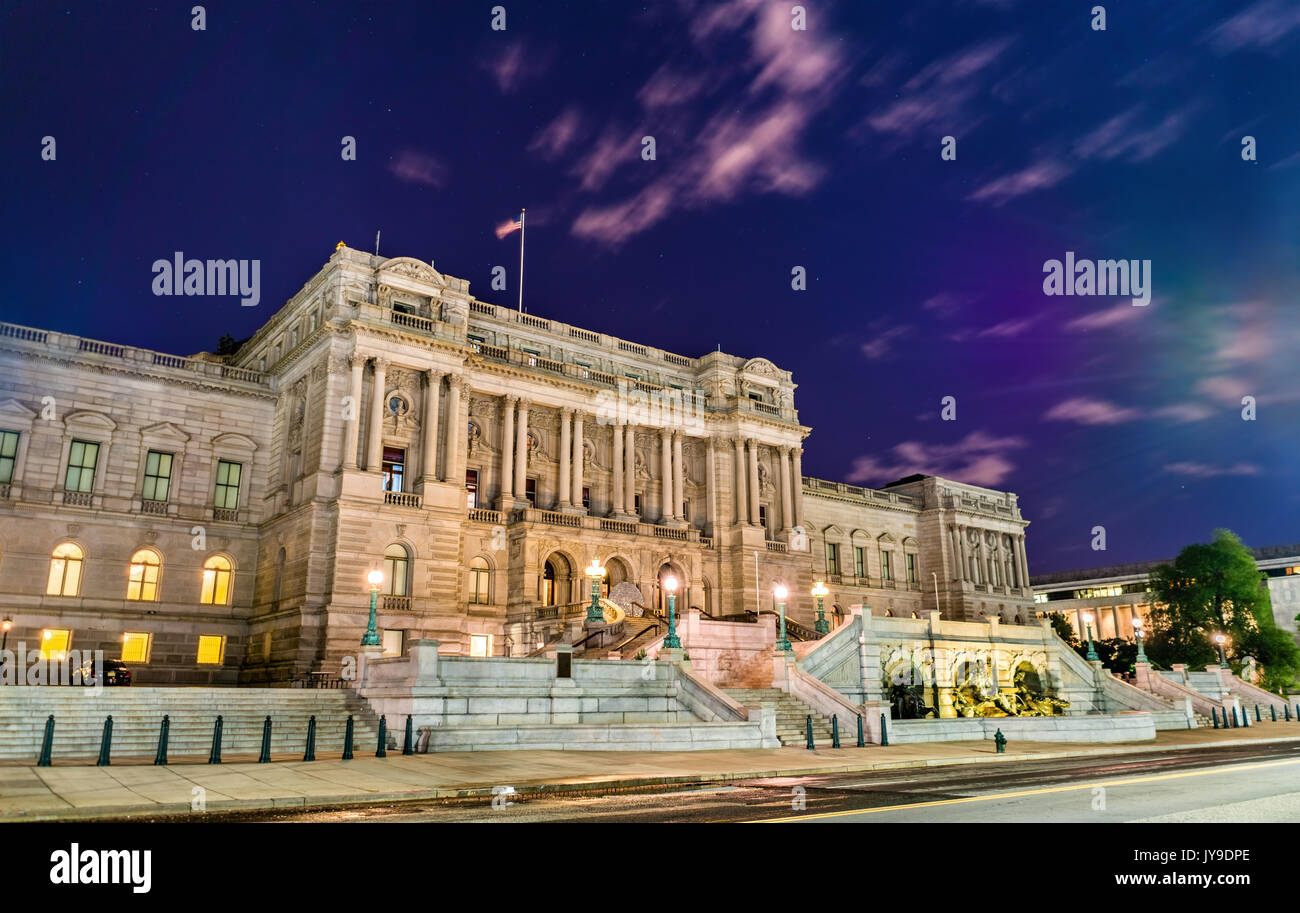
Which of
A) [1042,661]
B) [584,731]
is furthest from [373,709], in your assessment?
[1042,661]

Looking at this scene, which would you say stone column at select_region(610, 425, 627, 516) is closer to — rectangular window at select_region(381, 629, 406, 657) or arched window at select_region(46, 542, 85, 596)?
rectangular window at select_region(381, 629, 406, 657)

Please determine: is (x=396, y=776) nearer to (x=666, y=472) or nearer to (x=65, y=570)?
(x=65, y=570)

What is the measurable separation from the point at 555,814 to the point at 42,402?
40.0 metres

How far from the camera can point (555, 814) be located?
41.2 feet

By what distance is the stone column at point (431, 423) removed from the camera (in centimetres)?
4422

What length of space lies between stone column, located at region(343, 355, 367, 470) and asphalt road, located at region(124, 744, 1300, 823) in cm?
2906

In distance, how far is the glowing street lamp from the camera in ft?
195

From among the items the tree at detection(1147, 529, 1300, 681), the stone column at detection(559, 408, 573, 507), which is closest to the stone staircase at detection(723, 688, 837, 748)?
the stone column at detection(559, 408, 573, 507)

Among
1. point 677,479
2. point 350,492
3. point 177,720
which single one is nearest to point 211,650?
point 350,492

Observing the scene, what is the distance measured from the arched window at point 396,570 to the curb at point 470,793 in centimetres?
2580

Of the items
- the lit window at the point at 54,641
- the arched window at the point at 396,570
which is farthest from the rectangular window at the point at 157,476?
the arched window at the point at 396,570

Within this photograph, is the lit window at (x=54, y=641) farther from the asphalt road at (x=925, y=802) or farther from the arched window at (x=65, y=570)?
the asphalt road at (x=925, y=802)

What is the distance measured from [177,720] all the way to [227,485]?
23.3 m
